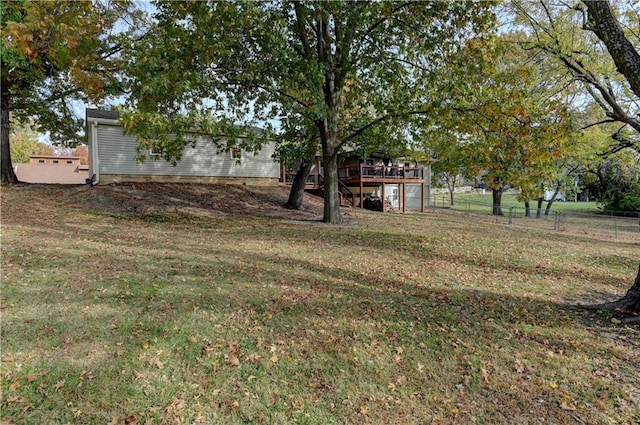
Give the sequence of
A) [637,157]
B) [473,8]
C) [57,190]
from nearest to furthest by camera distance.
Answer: [473,8], [57,190], [637,157]

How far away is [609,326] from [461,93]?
718 centimetres

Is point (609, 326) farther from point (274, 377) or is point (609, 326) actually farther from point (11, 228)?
point (11, 228)

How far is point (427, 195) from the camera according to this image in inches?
1437

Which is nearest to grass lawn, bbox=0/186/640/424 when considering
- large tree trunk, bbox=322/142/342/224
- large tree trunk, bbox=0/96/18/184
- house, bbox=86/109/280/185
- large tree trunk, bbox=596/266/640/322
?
large tree trunk, bbox=596/266/640/322

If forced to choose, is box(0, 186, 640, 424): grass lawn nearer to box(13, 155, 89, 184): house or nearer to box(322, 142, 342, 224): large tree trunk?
box(322, 142, 342, 224): large tree trunk

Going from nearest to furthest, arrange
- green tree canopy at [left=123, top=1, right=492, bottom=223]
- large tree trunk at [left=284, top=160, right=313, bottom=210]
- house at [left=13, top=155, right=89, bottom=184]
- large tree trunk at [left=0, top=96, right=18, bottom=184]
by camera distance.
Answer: green tree canopy at [left=123, top=1, right=492, bottom=223] < large tree trunk at [left=0, top=96, right=18, bottom=184] < large tree trunk at [left=284, top=160, right=313, bottom=210] < house at [left=13, top=155, right=89, bottom=184]

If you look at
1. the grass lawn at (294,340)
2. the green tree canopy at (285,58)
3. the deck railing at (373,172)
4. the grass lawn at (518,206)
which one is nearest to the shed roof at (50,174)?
the deck railing at (373,172)

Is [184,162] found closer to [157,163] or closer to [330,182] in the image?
[157,163]

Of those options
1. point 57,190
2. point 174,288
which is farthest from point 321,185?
point 174,288

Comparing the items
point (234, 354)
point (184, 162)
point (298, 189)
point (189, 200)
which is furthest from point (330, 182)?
point (234, 354)

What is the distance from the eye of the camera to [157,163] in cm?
1930

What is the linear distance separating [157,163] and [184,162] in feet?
4.89

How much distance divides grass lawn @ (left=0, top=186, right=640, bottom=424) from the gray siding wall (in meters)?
9.34

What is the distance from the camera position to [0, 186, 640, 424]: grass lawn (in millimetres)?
3238
